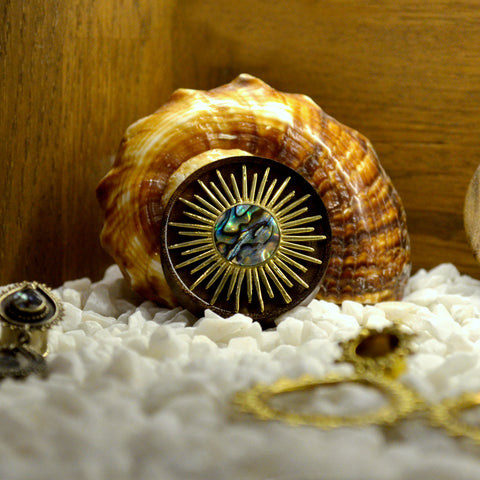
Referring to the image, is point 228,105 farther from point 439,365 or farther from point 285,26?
point 439,365

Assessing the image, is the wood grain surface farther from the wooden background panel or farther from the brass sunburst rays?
the brass sunburst rays

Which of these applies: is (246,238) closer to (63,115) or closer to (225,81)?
(63,115)

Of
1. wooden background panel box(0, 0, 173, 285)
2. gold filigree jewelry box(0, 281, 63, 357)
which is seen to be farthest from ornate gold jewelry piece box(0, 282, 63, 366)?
wooden background panel box(0, 0, 173, 285)

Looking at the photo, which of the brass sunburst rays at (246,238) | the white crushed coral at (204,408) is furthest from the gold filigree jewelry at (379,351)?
the brass sunburst rays at (246,238)

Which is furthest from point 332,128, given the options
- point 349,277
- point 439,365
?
point 439,365

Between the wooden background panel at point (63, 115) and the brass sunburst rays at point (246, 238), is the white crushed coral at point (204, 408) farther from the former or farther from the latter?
the wooden background panel at point (63, 115)

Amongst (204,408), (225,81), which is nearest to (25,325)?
(204,408)

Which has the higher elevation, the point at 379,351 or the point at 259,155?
the point at 259,155
